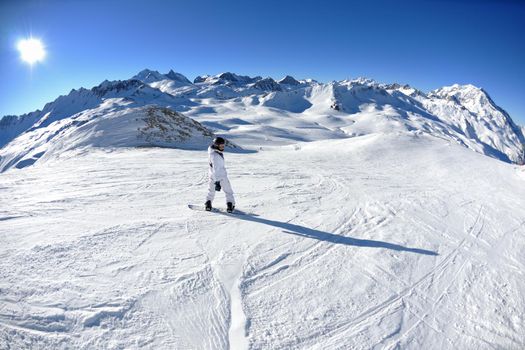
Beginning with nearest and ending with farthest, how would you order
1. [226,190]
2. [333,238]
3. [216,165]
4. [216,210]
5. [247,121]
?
[333,238]
[216,165]
[226,190]
[216,210]
[247,121]

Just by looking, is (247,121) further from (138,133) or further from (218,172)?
(218,172)

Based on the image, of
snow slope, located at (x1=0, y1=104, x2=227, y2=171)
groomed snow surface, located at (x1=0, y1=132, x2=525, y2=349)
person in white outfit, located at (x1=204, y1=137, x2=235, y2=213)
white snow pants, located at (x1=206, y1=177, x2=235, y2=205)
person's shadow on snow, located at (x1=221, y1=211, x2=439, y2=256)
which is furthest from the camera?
snow slope, located at (x1=0, y1=104, x2=227, y2=171)

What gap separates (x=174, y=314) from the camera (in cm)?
362

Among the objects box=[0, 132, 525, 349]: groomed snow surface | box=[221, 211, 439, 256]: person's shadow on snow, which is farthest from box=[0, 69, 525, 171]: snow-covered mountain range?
box=[221, 211, 439, 256]: person's shadow on snow

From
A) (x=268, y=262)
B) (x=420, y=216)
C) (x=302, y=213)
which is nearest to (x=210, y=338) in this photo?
(x=268, y=262)

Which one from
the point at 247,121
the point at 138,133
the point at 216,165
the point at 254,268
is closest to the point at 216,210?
the point at 216,165

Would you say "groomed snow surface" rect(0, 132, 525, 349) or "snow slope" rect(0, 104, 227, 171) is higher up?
"snow slope" rect(0, 104, 227, 171)

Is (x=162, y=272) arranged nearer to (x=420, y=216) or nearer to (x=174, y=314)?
→ (x=174, y=314)

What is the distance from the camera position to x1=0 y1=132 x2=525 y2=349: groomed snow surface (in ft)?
11.4

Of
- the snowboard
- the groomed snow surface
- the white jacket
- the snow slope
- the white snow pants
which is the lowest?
the groomed snow surface

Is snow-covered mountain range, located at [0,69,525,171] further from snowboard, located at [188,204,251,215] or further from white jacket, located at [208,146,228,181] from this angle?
white jacket, located at [208,146,228,181]

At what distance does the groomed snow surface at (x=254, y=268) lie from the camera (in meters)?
3.48

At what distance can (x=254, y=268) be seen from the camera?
4727 millimetres

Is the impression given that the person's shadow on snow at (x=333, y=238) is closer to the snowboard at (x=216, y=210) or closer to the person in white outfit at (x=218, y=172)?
the snowboard at (x=216, y=210)
